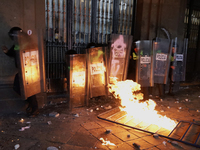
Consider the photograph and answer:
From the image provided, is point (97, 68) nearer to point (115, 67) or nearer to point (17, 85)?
point (115, 67)

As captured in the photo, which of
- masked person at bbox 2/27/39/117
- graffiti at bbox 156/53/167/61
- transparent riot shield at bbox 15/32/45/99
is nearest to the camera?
transparent riot shield at bbox 15/32/45/99

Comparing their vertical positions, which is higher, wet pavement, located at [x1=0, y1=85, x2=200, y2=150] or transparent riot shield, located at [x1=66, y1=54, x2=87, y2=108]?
transparent riot shield, located at [x1=66, y1=54, x2=87, y2=108]

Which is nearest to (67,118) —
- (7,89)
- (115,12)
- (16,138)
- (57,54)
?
(16,138)

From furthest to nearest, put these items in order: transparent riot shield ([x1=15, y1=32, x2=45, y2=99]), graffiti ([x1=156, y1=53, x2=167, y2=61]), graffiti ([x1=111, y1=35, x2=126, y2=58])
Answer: graffiti ([x1=156, y1=53, x2=167, y2=61])
graffiti ([x1=111, y1=35, x2=126, y2=58])
transparent riot shield ([x1=15, y1=32, x2=45, y2=99])

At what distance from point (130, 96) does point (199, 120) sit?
2.16m

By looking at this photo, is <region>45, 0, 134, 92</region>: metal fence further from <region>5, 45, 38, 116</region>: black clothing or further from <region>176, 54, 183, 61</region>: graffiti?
<region>176, 54, 183, 61</region>: graffiti

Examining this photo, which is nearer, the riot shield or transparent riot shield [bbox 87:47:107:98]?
transparent riot shield [bbox 87:47:107:98]

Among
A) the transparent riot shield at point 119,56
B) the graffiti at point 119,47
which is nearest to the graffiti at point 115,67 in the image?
the transparent riot shield at point 119,56

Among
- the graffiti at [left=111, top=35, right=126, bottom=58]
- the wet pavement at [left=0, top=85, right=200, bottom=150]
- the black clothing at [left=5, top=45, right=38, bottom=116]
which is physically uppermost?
the graffiti at [left=111, top=35, right=126, bottom=58]

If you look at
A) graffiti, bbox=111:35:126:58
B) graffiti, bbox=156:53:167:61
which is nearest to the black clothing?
graffiti, bbox=111:35:126:58

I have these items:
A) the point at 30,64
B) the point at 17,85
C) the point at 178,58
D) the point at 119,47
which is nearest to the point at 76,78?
the point at 30,64

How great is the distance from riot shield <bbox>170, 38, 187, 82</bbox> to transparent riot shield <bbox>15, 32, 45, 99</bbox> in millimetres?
5311

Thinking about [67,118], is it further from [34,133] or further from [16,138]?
[16,138]

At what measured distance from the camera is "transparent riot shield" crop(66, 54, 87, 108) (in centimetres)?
580
